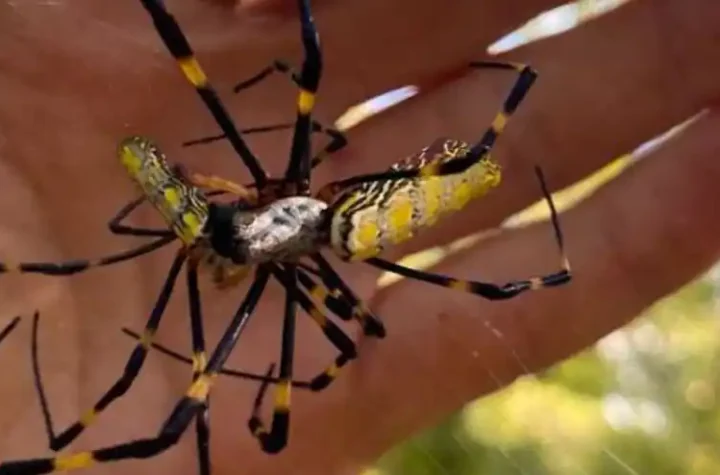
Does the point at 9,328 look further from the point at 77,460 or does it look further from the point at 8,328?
the point at 77,460

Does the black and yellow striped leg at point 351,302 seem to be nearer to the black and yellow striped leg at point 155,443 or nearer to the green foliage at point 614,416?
the black and yellow striped leg at point 155,443

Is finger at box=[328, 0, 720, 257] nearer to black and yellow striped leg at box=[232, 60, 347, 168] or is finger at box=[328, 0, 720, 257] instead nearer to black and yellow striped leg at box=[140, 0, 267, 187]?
black and yellow striped leg at box=[232, 60, 347, 168]

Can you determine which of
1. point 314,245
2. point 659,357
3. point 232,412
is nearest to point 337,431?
point 232,412

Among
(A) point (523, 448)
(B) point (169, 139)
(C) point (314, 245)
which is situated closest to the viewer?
(C) point (314, 245)

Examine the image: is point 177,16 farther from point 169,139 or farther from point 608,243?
point 608,243

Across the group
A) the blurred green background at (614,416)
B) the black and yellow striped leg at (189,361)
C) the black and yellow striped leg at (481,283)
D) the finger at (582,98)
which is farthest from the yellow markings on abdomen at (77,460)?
the blurred green background at (614,416)

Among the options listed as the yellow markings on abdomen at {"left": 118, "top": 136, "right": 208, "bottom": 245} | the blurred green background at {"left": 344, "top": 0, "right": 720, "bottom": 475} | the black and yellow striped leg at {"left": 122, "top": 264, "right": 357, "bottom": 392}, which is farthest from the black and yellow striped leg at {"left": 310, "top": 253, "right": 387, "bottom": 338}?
the blurred green background at {"left": 344, "top": 0, "right": 720, "bottom": 475}
